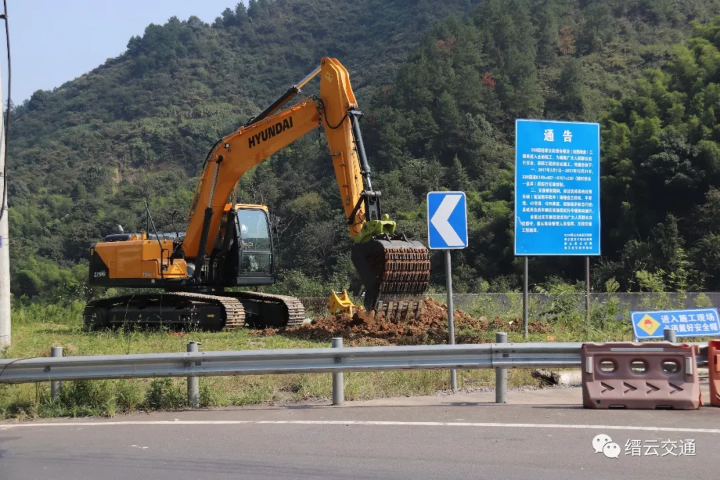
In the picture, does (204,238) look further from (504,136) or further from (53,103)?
(53,103)

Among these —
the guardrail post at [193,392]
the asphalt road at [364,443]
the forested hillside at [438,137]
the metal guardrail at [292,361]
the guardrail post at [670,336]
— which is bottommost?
the asphalt road at [364,443]

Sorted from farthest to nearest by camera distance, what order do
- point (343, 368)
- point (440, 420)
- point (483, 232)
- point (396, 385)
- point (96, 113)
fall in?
point (96, 113) → point (483, 232) → point (396, 385) → point (343, 368) → point (440, 420)

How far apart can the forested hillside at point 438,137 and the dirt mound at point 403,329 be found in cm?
377

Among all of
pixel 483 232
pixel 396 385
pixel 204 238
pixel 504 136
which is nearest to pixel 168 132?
pixel 504 136

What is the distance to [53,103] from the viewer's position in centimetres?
14838

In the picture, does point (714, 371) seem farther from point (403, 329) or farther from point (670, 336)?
point (403, 329)

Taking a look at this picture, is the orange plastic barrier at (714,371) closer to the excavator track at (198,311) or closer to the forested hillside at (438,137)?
the forested hillside at (438,137)

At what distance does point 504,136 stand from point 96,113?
82.5 m

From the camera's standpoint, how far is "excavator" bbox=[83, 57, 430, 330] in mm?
18188

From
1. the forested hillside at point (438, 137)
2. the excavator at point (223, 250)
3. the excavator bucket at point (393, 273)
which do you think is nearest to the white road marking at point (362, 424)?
the excavator bucket at point (393, 273)

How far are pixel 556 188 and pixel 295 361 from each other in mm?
6937

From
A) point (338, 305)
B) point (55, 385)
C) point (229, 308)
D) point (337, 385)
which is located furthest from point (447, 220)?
point (338, 305)

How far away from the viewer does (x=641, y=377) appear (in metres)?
8.91

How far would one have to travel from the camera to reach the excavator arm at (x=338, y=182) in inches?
645
